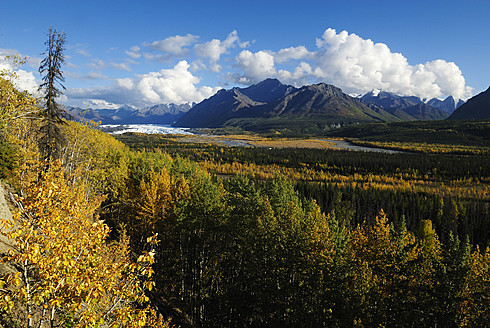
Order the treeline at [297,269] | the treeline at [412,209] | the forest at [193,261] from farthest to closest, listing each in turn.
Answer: the treeline at [412,209] → the treeline at [297,269] → the forest at [193,261]

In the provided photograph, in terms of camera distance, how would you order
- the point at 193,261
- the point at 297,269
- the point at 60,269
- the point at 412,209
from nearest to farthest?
the point at 60,269, the point at 297,269, the point at 193,261, the point at 412,209

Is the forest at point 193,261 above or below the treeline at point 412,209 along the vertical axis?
above

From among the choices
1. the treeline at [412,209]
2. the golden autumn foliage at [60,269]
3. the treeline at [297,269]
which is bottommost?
the treeline at [412,209]

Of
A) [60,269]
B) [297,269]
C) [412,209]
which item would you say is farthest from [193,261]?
[412,209]

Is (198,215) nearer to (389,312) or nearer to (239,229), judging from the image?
(239,229)

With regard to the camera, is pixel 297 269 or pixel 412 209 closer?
pixel 297 269

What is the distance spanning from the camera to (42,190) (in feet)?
30.7

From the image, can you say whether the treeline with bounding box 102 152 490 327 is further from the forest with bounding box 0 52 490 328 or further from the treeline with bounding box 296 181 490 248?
the treeline with bounding box 296 181 490 248

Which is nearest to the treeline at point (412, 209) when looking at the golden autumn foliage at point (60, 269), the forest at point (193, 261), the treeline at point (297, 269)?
the treeline at point (297, 269)

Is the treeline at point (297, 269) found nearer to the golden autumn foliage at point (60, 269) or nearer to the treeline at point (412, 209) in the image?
the golden autumn foliage at point (60, 269)

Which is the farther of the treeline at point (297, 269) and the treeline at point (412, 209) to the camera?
the treeline at point (412, 209)

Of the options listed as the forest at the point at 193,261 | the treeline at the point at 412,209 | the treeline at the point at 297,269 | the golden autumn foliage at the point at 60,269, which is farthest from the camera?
the treeline at the point at 412,209

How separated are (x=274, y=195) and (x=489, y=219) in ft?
366

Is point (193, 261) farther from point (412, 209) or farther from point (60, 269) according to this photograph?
point (412, 209)
